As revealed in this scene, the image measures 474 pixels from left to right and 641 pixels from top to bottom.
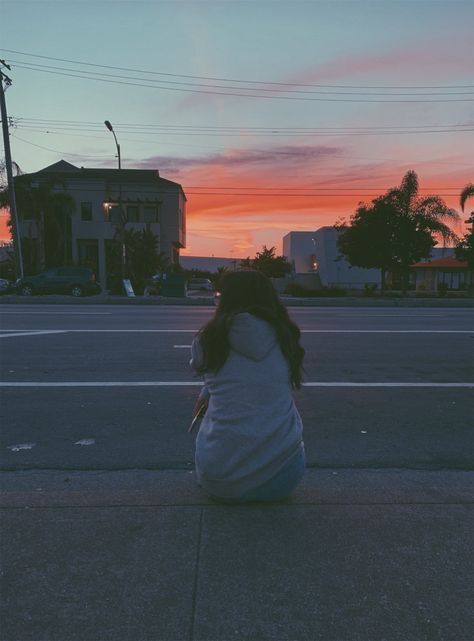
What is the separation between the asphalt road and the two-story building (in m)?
34.5

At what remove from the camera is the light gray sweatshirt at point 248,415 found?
3.07 meters

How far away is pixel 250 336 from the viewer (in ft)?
10.1

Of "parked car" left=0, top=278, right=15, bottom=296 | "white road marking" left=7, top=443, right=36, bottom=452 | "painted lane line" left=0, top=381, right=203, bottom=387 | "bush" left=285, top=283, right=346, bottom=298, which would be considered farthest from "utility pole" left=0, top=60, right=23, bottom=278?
"white road marking" left=7, top=443, right=36, bottom=452

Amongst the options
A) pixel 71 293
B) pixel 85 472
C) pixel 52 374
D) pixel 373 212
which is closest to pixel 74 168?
pixel 71 293

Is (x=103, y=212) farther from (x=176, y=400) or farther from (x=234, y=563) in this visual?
(x=234, y=563)

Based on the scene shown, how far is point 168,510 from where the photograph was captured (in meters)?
3.25

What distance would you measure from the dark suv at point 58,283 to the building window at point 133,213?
17.8 meters

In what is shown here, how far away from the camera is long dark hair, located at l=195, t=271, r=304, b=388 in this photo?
10.1 feet

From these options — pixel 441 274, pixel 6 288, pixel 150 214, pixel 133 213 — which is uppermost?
pixel 133 213

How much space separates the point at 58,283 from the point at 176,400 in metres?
24.4

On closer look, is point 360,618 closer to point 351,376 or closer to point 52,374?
point 351,376

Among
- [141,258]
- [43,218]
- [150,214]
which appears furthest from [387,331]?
[150,214]

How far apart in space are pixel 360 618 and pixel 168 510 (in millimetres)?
1360

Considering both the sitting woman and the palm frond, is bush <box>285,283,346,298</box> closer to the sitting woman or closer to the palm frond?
the palm frond
